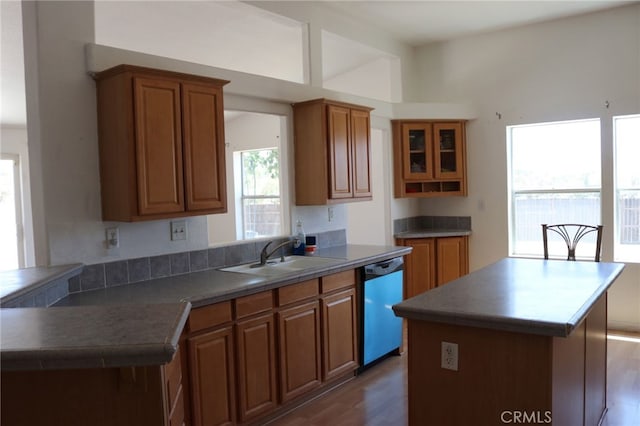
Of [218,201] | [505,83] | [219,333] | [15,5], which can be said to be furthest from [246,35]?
[219,333]

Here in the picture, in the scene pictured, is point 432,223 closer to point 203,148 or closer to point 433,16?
point 433,16

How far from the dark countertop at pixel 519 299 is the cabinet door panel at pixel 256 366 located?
3.27 feet

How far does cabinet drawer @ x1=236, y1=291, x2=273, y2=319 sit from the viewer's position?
8.80 feet

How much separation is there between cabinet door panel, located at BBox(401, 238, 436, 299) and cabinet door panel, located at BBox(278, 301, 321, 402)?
2.20 meters

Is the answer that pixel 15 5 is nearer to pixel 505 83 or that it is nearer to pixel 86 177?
pixel 86 177

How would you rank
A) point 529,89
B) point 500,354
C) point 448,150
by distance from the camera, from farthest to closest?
point 448,150, point 529,89, point 500,354

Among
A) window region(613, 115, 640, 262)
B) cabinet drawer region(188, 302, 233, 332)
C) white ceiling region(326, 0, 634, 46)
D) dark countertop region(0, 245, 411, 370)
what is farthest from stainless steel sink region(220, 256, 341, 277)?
window region(613, 115, 640, 262)

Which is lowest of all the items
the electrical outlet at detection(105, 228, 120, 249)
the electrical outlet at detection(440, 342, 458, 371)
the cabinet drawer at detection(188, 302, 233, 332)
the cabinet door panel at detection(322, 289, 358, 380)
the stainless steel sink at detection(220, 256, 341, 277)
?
the cabinet door panel at detection(322, 289, 358, 380)

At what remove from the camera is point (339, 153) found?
4.00 meters

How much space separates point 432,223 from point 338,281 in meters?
2.73

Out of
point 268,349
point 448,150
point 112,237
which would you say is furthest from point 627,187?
point 112,237

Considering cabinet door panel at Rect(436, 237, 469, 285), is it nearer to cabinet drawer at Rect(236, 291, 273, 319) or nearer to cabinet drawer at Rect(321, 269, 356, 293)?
cabinet drawer at Rect(321, 269, 356, 293)

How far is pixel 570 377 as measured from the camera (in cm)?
208

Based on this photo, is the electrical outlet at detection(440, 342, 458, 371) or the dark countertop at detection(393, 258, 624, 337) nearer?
the dark countertop at detection(393, 258, 624, 337)
